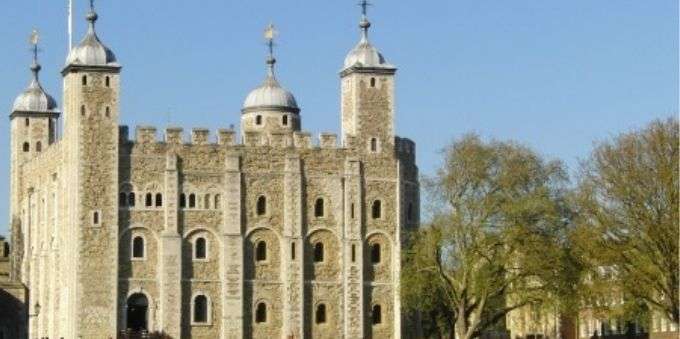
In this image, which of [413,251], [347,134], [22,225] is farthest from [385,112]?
[22,225]

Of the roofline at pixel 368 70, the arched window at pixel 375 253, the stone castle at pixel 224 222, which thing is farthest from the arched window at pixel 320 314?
the roofline at pixel 368 70

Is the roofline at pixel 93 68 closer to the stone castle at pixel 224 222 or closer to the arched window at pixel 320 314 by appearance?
the stone castle at pixel 224 222

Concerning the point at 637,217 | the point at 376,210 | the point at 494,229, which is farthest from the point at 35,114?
the point at 637,217

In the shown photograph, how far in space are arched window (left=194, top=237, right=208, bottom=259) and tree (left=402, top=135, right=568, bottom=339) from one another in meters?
10.6

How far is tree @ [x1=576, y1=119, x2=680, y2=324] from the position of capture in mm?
72125

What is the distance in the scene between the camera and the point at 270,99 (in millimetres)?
101250

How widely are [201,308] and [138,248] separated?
13.7 ft

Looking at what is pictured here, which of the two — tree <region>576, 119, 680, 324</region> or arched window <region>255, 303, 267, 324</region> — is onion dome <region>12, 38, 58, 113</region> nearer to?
arched window <region>255, 303, 267, 324</region>

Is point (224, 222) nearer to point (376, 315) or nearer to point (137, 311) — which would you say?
point (137, 311)

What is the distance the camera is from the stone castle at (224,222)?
290 ft

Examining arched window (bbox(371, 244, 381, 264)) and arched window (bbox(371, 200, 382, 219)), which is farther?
arched window (bbox(371, 200, 382, 219))

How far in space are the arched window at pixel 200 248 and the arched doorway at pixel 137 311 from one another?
134 inches

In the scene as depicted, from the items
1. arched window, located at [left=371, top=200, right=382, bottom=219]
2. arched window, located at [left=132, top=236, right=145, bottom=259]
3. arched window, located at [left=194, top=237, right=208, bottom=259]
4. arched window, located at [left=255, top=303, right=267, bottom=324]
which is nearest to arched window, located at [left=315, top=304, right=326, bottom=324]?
arched window, located at [left=255, top=303, right=267, bottom=324]

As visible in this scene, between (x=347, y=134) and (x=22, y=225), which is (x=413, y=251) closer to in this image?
(x=347, y=134)
